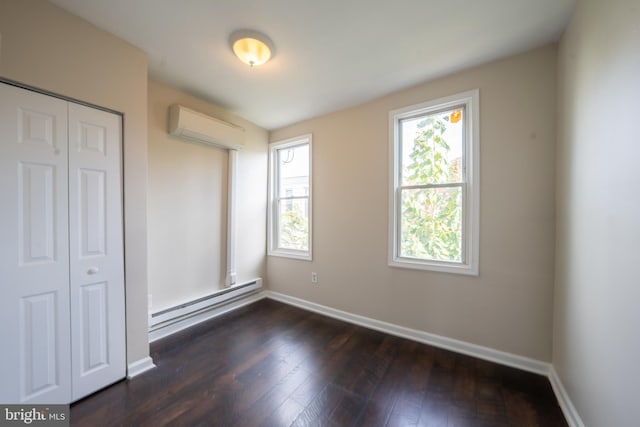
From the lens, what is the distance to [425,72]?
2.11 meters

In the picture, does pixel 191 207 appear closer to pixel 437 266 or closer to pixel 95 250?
pixel 95 250

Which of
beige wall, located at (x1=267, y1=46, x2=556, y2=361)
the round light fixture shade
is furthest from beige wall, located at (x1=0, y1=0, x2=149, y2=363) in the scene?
beige wall, located at (x1=267, y1=46, x2=556, y2=361)

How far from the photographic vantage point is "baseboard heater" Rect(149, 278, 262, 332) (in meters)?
2.26

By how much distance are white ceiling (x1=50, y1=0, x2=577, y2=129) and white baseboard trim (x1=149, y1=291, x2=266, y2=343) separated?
255 centimetres

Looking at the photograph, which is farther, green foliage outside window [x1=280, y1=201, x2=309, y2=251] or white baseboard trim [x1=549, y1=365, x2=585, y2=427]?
green foliage outside window [x1=280, y1=201, x2=309, y2=251]

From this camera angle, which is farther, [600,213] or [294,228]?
[294,228]

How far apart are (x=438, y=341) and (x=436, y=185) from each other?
154 cm

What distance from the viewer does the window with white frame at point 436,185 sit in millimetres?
2070

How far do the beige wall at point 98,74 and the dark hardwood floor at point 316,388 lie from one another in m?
0.39

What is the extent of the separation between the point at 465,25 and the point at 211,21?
1793 millimetres

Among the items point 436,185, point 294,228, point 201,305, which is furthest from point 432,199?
point 201,305

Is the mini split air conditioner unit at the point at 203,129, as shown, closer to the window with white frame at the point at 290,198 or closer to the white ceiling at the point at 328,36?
the white ceiling at the point at 328,36

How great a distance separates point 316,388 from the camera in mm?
1663

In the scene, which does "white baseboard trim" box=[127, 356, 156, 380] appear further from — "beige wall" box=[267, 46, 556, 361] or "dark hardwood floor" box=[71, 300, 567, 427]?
"beige wall" box=[267, 46, 556, 361]
